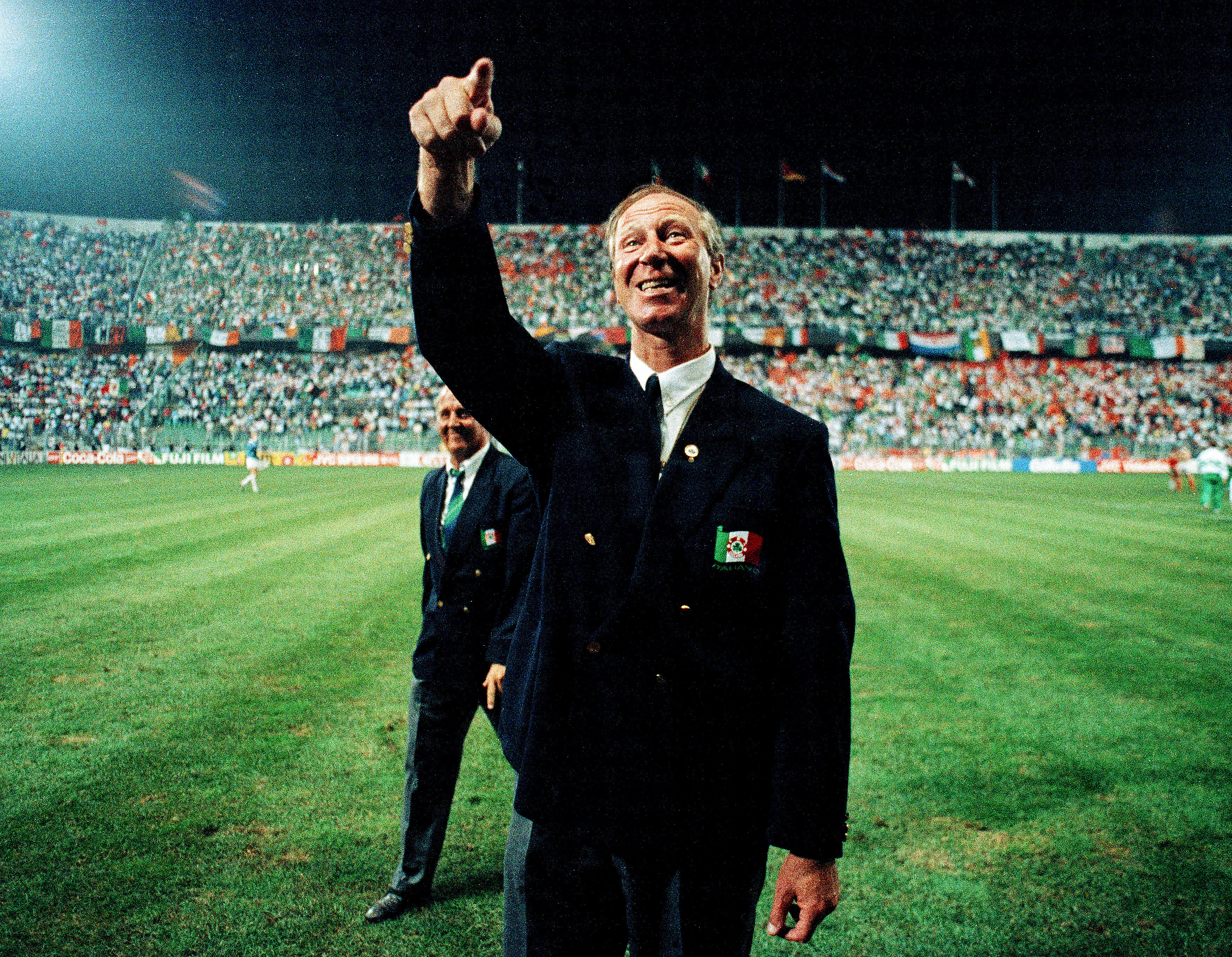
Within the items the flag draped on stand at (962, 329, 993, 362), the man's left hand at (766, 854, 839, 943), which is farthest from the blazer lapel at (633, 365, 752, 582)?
the flag draped on stand at (962, 329, 993, 362)

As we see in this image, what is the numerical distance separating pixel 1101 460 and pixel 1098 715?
118ft

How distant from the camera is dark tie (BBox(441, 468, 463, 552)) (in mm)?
3947

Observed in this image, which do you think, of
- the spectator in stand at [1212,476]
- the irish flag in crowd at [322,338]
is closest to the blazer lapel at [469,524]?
the spectator in stand at [1212,476]

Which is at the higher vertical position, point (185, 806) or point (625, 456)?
point (625, 456)

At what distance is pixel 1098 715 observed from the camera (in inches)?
246

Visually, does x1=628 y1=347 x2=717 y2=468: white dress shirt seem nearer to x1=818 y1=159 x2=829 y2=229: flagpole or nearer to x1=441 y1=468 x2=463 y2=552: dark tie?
x1=441 y1=468 x2=463 y2=552: dark tie

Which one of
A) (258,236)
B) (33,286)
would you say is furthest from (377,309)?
(33,286)

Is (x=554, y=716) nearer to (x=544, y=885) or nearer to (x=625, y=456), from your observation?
(x=544, y=885)

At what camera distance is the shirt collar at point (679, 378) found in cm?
200

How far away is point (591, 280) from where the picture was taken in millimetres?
50594

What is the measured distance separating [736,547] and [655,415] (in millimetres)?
375

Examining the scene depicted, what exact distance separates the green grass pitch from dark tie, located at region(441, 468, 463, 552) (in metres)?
1.69

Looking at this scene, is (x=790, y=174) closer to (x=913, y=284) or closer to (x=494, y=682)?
(x=913, y=284)

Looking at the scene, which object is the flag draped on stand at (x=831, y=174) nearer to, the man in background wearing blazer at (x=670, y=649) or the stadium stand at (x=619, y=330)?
the stadium stand at (x=619, y=330)
